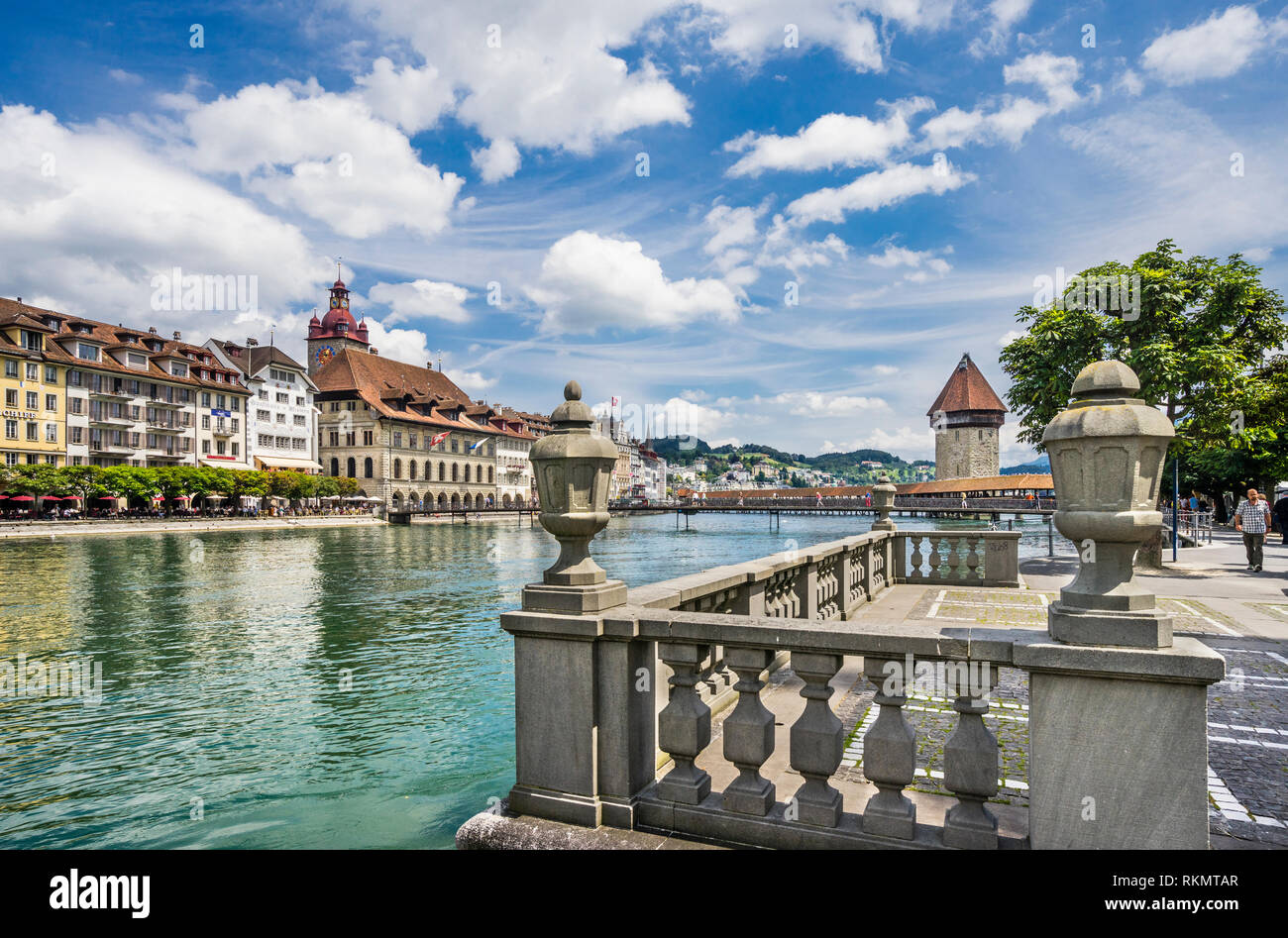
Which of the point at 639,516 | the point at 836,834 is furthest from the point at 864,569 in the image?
the point at 639,516

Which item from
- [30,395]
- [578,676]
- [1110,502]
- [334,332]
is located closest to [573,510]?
[578,676]

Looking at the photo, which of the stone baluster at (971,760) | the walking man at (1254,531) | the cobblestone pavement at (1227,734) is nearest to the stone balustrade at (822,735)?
the stone baluster at (971,760)

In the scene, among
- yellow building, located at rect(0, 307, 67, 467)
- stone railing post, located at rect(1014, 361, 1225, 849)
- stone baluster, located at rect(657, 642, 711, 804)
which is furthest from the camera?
yellow building, located at rect(0, 307, 67, 467)

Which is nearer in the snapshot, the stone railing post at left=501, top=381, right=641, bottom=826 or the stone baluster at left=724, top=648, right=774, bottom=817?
the stone baluster at left=724, top=648, right=774, bottom=817

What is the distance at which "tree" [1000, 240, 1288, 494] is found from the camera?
16.7 m

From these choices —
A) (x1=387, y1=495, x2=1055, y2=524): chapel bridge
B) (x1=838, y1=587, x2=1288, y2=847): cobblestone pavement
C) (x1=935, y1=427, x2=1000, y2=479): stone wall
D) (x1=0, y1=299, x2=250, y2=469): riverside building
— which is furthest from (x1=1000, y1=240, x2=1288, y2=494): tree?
(x1=935, y1=427, x2=1000, y2=479): stone wall

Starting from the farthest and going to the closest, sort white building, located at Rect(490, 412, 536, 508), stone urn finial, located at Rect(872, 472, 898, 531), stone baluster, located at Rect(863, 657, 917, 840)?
white building, located at Rect(490, 412, 536, 508) → stone urn finial, located at Rect(872, 472, 898, 531) → stone baluster, located at Rect(863, 657, 917, 840)

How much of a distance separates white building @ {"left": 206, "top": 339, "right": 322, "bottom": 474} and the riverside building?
2705mm

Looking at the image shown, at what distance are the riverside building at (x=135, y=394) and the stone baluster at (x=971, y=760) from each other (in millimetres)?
69593

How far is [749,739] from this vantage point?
352 cm

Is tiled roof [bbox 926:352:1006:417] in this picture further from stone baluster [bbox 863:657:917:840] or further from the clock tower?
stone baluster [bbox 863:657:917:840]

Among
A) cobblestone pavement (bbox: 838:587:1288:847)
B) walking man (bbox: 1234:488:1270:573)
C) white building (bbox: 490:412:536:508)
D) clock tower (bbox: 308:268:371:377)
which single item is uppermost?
clock tower (bbox: 308:268:371:377)

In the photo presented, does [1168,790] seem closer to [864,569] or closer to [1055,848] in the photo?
[1055,848]
